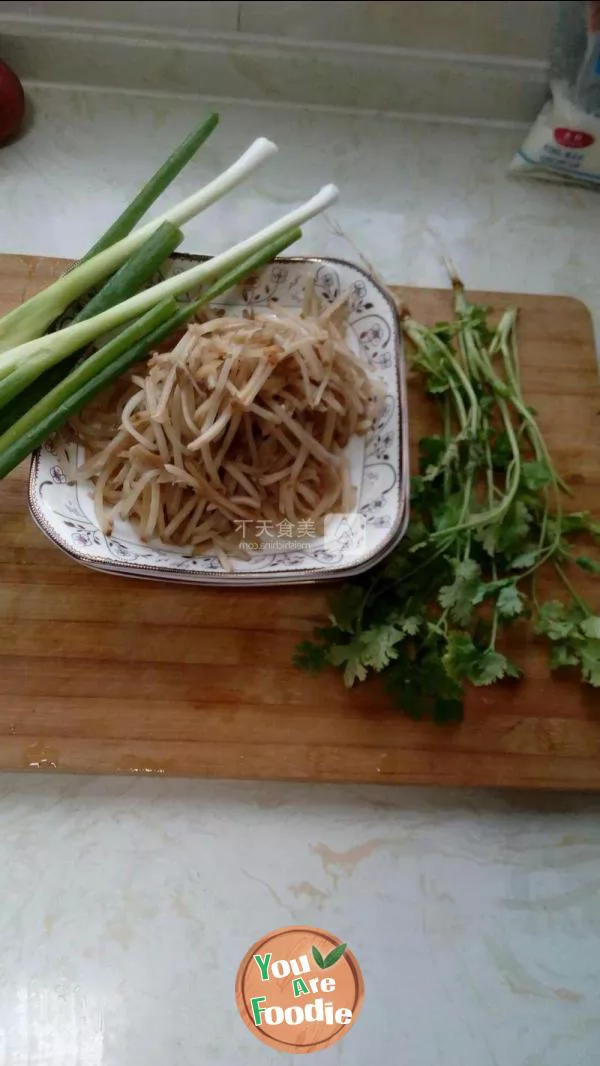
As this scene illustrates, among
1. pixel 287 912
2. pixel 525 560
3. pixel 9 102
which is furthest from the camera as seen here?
pixel 9 102

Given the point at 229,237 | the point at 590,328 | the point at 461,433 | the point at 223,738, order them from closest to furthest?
the point at 223,738 → the point at 461,433 → the point at 590,328 → the point at 229,237

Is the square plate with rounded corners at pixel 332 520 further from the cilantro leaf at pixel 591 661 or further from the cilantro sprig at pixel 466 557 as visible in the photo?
the cilantro leaf at pixel 591 661

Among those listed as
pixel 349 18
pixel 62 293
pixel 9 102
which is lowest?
pixel 62 293

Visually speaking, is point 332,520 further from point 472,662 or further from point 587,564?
point 587,564

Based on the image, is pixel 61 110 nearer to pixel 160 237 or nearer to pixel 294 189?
pixel 294 189

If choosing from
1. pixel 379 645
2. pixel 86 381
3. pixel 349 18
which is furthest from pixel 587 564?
pixel 349 18

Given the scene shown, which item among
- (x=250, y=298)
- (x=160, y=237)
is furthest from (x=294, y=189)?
(x=160, y=237)
